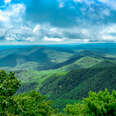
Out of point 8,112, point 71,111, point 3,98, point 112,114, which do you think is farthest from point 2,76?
point 71,111

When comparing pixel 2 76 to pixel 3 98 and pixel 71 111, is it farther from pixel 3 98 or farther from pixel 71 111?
pixel 71 111

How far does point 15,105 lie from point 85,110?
13.0 metres

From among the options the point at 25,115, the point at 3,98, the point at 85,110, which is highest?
the point at 3,98

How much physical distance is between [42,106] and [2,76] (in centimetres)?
2943

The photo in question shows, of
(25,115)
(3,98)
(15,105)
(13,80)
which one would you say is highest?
(13,80)

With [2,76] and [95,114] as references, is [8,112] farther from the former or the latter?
[95,114]

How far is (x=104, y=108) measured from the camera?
25.9m

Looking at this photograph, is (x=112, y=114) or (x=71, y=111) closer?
(x=112, y=114)

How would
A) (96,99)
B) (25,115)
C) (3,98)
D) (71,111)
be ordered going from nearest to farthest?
(3,98)
(96,99)
(25,115)
(71,111)

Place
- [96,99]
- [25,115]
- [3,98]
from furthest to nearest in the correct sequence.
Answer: [25,115] < [96,99] < [3,98]

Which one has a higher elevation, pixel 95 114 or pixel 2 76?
pixel 2 76

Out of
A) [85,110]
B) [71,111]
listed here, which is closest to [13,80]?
[85,110]

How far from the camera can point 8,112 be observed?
2623 centimetres

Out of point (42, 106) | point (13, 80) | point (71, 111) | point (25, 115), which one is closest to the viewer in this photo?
point (13, 80)
